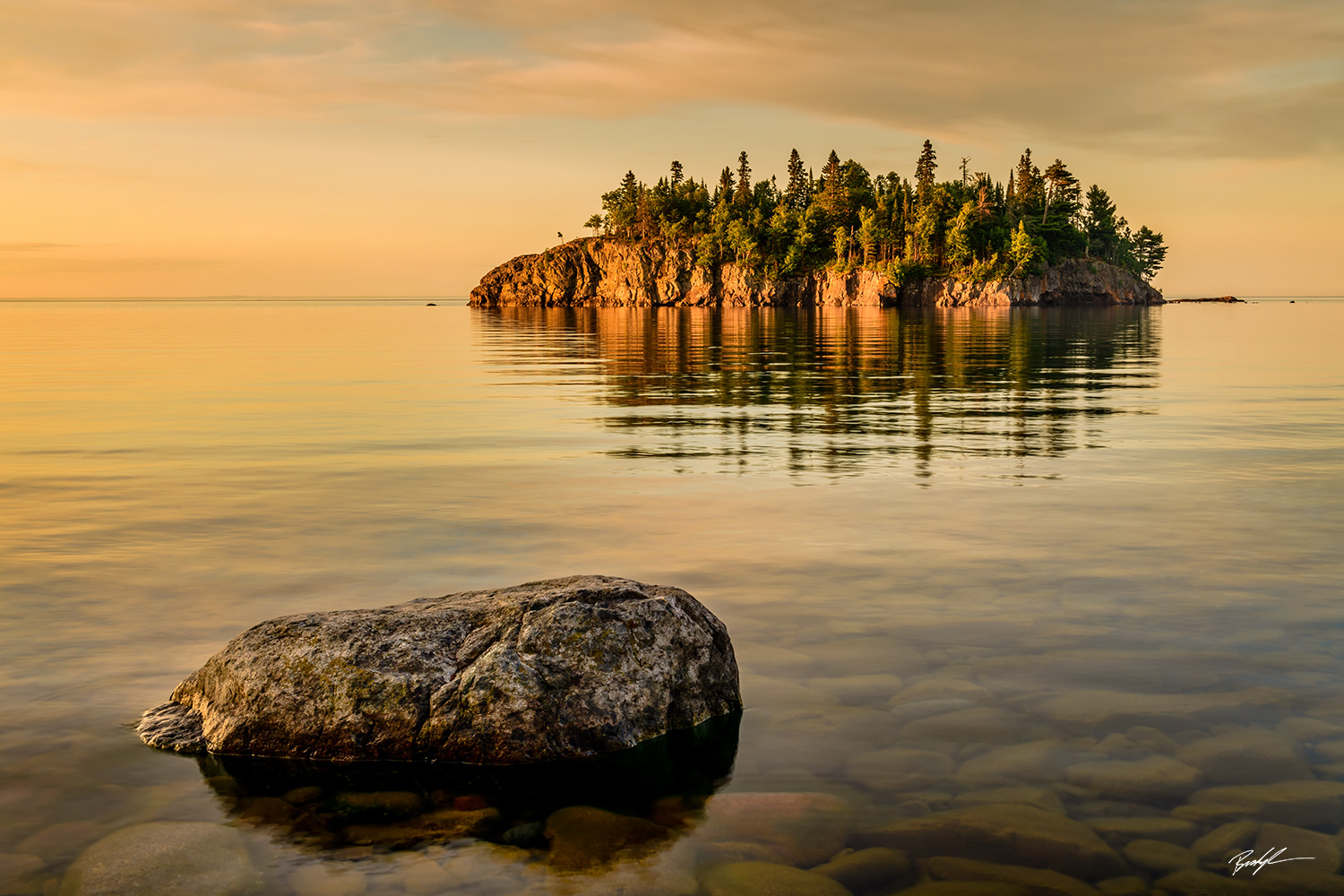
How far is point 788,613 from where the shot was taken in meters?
9.73

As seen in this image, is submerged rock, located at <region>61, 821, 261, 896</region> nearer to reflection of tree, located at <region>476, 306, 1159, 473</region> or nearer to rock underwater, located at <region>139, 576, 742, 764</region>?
rock underwater, located at <region>139, 576, 742, 764</region>

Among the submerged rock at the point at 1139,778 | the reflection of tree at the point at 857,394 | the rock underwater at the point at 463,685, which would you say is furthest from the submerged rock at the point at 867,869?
the reflection of tree at the point at 857,394

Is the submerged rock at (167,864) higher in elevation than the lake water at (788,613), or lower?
lower

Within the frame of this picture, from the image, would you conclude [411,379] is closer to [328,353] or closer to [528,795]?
[328,353]

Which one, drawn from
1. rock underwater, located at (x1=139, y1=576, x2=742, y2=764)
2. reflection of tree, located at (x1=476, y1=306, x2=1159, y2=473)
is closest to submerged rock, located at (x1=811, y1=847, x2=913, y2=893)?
rock underwater, located at (x1=139, y1=576, x2=742, y2=764)

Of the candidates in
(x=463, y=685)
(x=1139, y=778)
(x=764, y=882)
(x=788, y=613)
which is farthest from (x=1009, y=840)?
(x=788, y=613)

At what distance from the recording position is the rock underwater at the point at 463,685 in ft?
22.9

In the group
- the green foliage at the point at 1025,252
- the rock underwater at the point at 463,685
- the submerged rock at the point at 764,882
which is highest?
the green foliage at the point at 1025,252
